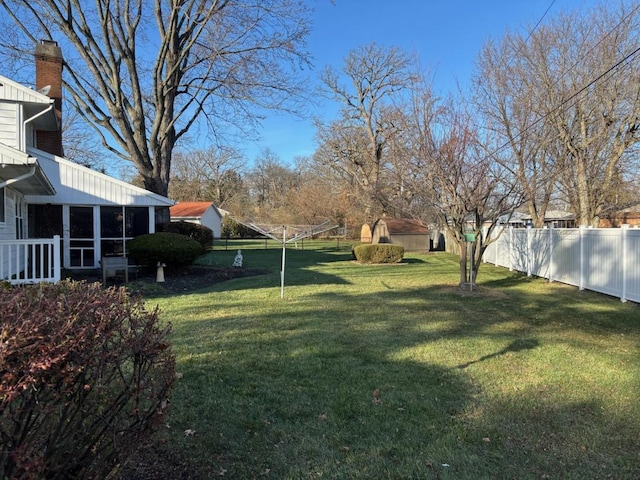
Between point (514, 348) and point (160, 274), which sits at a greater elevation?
point (160, 274)

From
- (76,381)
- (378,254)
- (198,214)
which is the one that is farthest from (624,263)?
(198,214)

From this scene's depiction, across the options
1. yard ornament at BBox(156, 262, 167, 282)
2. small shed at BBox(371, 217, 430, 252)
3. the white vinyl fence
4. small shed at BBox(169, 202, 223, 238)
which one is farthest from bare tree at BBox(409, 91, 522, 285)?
small shed at BBox(169, 202, 223, 238)

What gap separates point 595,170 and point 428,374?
15.1m

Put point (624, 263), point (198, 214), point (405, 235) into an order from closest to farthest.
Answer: point (624, 263)
point (405, 235)
point (198, 214)

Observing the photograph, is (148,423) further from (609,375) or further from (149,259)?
(149,259)

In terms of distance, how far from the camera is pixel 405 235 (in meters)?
27.6

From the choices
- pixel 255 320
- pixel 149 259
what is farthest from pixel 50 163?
pixel 255 320

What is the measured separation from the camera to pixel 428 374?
4598 millimetres

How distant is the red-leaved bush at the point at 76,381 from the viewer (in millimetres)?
1603

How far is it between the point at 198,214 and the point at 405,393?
133 feet

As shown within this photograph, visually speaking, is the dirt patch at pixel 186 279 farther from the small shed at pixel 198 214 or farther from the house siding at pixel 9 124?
the small shed at pixel 198 214

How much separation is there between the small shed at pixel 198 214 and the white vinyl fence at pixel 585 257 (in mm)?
31700

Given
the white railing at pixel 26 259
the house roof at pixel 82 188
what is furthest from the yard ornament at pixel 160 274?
the white railing at pixel 26 259

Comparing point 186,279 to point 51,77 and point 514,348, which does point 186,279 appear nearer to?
point 51,77
